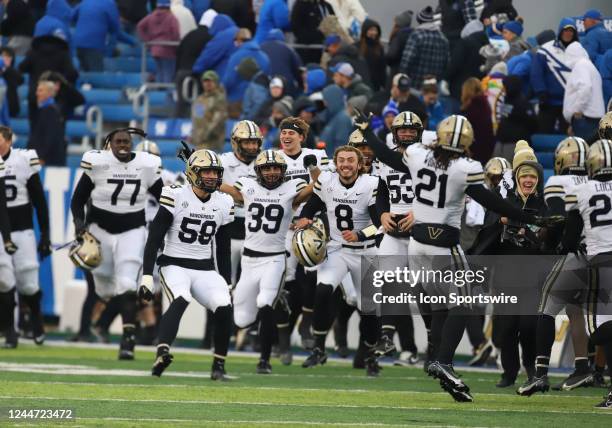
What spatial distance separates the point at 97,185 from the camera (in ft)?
47.2

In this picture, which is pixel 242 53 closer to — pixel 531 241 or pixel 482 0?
pixel 482 0

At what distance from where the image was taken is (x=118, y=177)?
14328 millimetres

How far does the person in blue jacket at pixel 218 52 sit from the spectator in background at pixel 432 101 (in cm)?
345

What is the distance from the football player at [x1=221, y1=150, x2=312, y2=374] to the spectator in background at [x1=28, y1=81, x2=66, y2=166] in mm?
5653

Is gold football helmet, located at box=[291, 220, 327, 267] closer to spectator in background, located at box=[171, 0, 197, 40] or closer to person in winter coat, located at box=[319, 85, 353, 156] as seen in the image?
person in winter coat, located at box=[319, 85, 353, 156]

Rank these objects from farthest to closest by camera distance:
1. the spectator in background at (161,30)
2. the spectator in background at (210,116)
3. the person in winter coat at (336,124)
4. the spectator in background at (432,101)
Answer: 1. the spectator in background at (161,30)
2. the spectator in background at (210,116)
3. the person in winter coat at (336,124)
4. the spectator in background at (432,101)

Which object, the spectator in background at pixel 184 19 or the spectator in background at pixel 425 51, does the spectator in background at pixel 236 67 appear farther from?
the spectator in background at pixel 425 51

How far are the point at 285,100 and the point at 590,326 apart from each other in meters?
6.92

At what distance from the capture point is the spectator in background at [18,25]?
71.0 feet

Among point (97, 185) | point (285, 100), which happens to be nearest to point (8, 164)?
point (97, 185)

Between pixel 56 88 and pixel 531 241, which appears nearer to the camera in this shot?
pixel 531 241

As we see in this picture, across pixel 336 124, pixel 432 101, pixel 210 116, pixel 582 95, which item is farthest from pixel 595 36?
pixel 210 116

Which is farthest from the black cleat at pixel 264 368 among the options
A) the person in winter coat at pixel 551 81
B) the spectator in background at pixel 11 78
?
the spectator in background at pixel 11 78

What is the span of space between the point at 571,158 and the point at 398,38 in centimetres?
701
